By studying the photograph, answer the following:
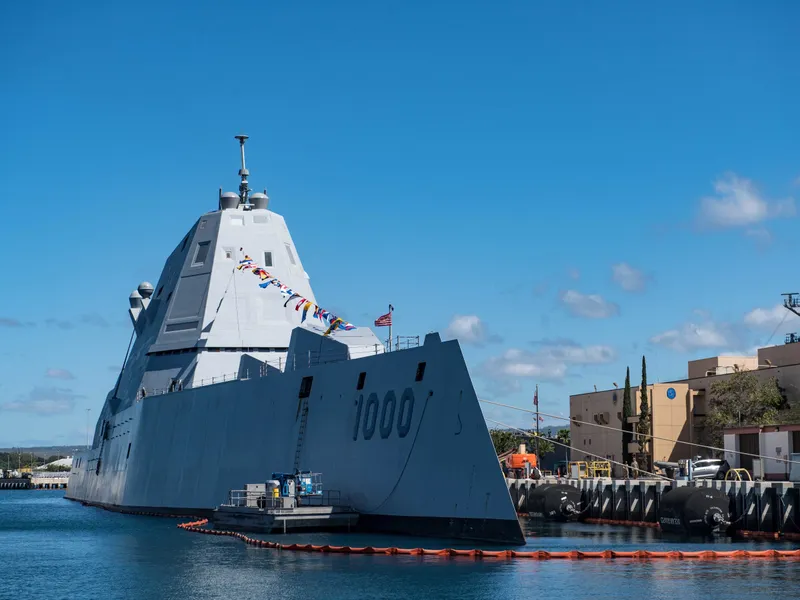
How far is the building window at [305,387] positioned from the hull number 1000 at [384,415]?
2.67 m

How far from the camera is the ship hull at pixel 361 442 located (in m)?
23.3

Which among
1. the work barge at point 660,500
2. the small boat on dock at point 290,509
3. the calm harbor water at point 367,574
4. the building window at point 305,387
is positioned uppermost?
the building window at point 305,387

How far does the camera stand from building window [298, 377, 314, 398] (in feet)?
97.7

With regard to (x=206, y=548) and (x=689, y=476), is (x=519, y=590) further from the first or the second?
(x=689, y=476)

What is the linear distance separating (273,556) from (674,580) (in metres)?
8.74

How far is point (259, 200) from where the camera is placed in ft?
137

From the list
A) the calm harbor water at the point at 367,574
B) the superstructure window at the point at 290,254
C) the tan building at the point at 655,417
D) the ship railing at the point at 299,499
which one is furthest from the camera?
the tan building at the point at 655,417

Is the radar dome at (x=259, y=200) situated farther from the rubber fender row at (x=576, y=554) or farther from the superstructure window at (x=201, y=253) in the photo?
the rubber fender row at (x=576, y=554)

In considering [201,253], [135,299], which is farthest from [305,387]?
[135,299]

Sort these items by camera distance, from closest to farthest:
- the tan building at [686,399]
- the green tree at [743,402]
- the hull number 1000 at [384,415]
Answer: the hull number 1000 at [384,415], the green tree at [743,402], the tan building at [686,399]

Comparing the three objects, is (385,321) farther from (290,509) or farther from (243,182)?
(243,182)

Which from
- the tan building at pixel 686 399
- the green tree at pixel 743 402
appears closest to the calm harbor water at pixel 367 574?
the green tree at pixel 743 402

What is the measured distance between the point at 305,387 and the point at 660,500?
33.5 ft

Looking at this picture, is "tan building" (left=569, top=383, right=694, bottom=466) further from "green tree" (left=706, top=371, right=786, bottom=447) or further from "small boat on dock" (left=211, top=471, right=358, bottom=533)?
"small boat on dock" (left=211, top=471, right=358, bottom=533)
